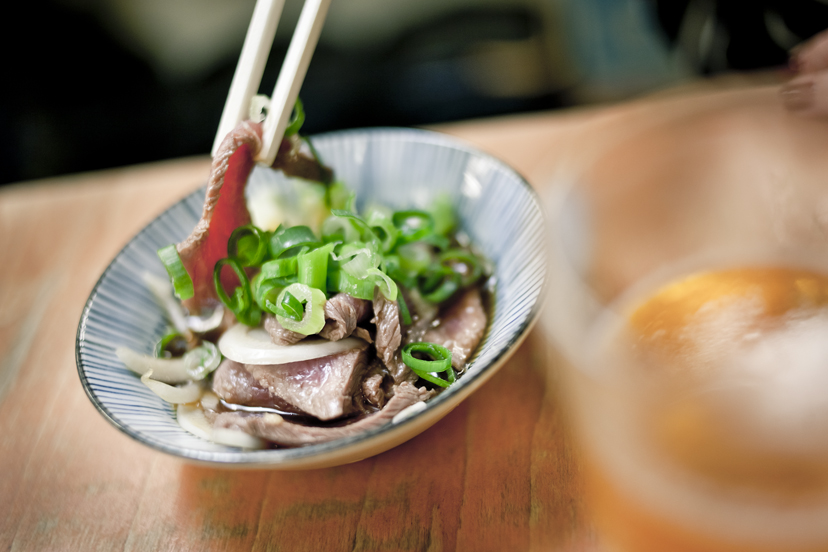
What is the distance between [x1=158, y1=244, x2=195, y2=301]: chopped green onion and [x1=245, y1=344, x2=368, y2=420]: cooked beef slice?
0.22 meters

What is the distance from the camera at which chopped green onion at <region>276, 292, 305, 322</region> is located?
1.16m

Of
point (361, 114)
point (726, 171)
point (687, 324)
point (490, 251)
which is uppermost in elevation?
point (726, 171)

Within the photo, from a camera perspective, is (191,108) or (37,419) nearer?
(37,419)

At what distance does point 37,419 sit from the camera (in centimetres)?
138

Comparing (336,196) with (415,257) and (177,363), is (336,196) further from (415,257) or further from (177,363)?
(177,363)

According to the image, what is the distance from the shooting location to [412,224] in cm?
155

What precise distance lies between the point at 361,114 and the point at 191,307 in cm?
224

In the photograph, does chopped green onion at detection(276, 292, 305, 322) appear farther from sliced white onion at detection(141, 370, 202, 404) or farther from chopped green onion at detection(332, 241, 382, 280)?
sliced white onion at detection(141, 370, 202, 404)

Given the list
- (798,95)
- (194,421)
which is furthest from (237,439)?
(798,95)

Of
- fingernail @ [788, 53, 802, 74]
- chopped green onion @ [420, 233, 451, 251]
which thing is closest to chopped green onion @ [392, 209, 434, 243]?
chopped green onion @ [420, 233, 451, 251]

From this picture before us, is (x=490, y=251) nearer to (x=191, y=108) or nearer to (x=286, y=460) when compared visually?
(x=286, y=460)

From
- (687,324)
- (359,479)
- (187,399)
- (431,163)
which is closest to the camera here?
(687,324)

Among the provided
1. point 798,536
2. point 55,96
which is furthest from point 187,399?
point 55,96

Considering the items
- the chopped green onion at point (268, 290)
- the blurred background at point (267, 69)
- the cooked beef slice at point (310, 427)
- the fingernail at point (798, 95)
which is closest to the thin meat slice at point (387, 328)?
the cooked beef slice at point (310, 427)
